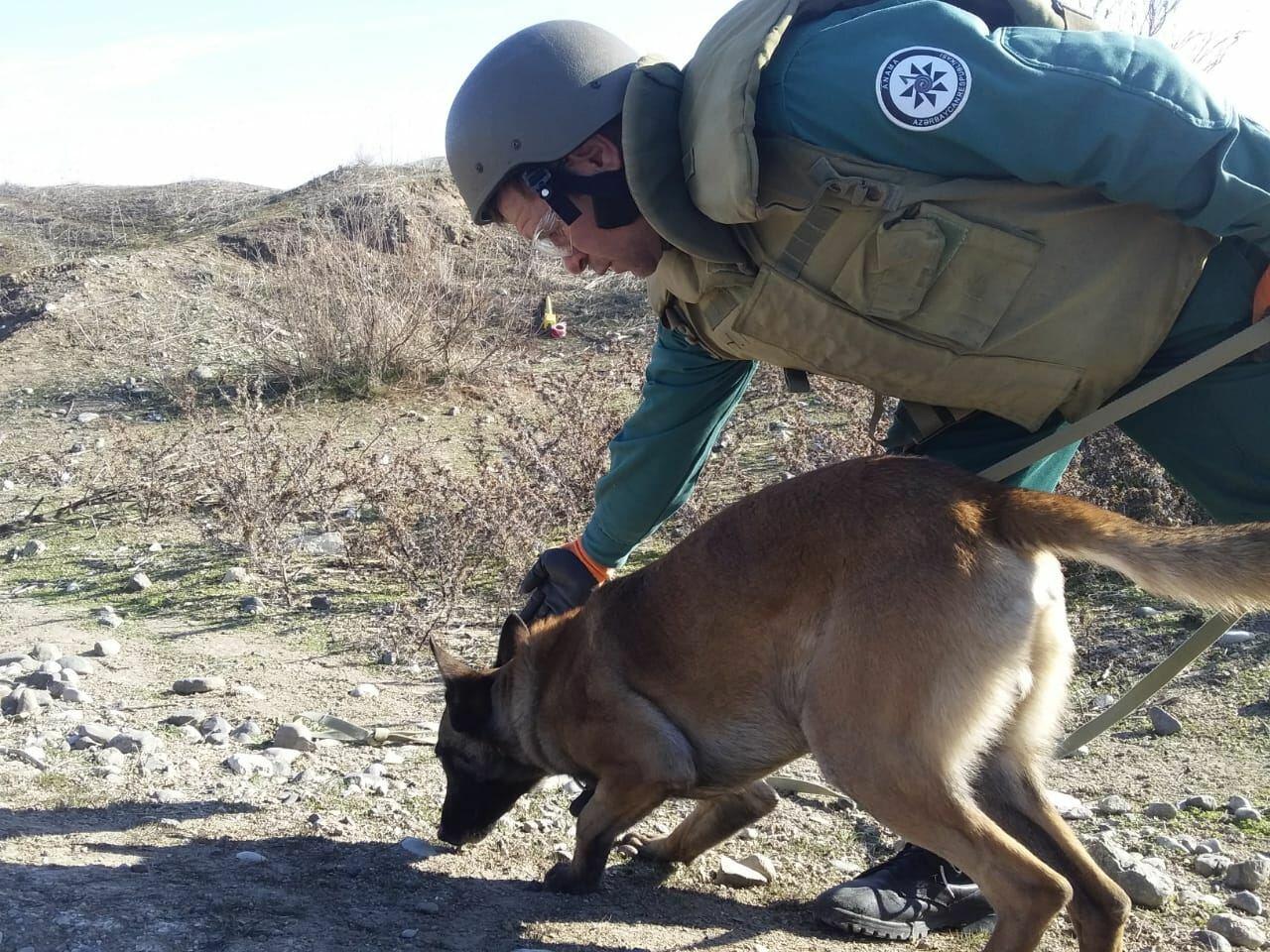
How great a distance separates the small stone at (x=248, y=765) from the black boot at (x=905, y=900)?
1934mm

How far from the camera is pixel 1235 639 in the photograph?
5.54 m

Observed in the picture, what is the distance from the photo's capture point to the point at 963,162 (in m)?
3.02

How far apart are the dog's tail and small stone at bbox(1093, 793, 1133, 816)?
1509 millimetres

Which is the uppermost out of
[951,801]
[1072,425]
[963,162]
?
[963,162]

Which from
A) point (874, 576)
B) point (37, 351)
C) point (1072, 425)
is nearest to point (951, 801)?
point (874, 576)

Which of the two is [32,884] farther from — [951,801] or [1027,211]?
[1027,211]

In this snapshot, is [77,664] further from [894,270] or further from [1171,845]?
[1171,845]

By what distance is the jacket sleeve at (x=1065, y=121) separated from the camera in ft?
9.28

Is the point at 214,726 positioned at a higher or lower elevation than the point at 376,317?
lower

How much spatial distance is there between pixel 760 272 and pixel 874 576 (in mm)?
831

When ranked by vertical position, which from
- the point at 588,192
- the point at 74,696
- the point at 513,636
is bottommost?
the point at 74,696

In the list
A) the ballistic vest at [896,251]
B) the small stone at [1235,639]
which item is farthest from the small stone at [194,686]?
the small stone at [1235,639]

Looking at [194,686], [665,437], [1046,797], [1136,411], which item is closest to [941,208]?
[1136,411]

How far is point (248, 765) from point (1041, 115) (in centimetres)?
321
